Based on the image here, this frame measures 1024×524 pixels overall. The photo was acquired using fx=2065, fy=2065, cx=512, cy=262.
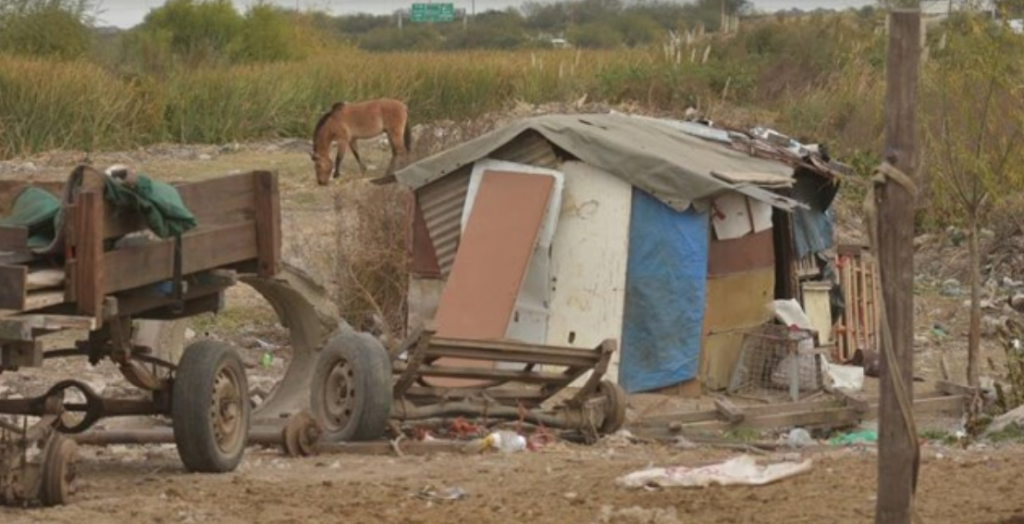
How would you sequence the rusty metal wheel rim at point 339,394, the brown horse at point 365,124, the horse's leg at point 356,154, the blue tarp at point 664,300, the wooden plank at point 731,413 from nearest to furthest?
the rusty metal wheel rim at point 339,394
the wooden plank at point 731,413
the blue tarp at point 664,300
the brown horse at point 365,124
the horse's leg at point 356,154

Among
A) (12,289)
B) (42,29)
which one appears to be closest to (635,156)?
(12,289)

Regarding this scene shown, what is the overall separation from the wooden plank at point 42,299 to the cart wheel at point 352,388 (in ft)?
10.6

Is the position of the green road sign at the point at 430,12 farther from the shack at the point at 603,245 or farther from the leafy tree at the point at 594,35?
the shack at the point at 603,245

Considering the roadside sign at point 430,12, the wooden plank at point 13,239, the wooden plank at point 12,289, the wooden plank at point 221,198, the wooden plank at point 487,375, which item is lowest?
the wooden plank at point 487,375

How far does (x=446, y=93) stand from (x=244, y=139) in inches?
231

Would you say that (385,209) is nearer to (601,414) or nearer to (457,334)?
(457,334)

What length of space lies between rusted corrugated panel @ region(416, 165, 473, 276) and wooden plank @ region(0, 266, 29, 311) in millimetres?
9548

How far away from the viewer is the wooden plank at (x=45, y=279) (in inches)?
355

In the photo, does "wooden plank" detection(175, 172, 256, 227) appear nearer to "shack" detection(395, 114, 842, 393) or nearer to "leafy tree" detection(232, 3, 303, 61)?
"shack" detection(395, 114, 842, 393)

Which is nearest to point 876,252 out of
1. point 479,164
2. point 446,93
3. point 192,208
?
point 192,208

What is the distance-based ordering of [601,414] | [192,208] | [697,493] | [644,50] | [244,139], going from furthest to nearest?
[644,50] → [244,139] → [601,414] → [192,208] → [697,493]

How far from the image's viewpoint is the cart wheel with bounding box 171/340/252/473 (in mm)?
10375

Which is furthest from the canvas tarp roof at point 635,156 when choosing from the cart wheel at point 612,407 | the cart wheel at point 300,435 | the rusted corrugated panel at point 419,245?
the cart wheel at point 300,435

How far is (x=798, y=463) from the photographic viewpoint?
10.6m
